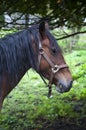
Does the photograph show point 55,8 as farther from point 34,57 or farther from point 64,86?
point 64,86

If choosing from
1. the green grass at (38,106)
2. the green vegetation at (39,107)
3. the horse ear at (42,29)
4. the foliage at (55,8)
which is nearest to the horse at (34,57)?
the horse ear at (42,29)

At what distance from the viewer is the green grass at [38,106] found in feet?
16.9

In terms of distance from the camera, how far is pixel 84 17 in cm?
495

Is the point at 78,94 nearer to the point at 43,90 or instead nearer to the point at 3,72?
the point at 43,90

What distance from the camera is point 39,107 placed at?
5.59 metres

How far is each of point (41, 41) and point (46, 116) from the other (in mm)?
2190

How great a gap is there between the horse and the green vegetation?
3.97 feet

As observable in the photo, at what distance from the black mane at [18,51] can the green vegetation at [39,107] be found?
124 cm

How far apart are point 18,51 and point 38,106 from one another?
245 cm

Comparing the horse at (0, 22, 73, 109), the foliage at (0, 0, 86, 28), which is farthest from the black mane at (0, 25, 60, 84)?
the foliage at (0, 0, 86, 28)

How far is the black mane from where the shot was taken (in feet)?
11.1

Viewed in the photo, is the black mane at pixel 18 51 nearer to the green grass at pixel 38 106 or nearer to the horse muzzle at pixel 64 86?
the horse muzzle at pixel 64 86

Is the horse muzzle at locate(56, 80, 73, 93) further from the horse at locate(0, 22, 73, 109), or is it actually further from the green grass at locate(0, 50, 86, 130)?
the green grass at locate(0, 50, 86, 130)

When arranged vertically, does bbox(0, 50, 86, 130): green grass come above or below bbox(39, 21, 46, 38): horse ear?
below
